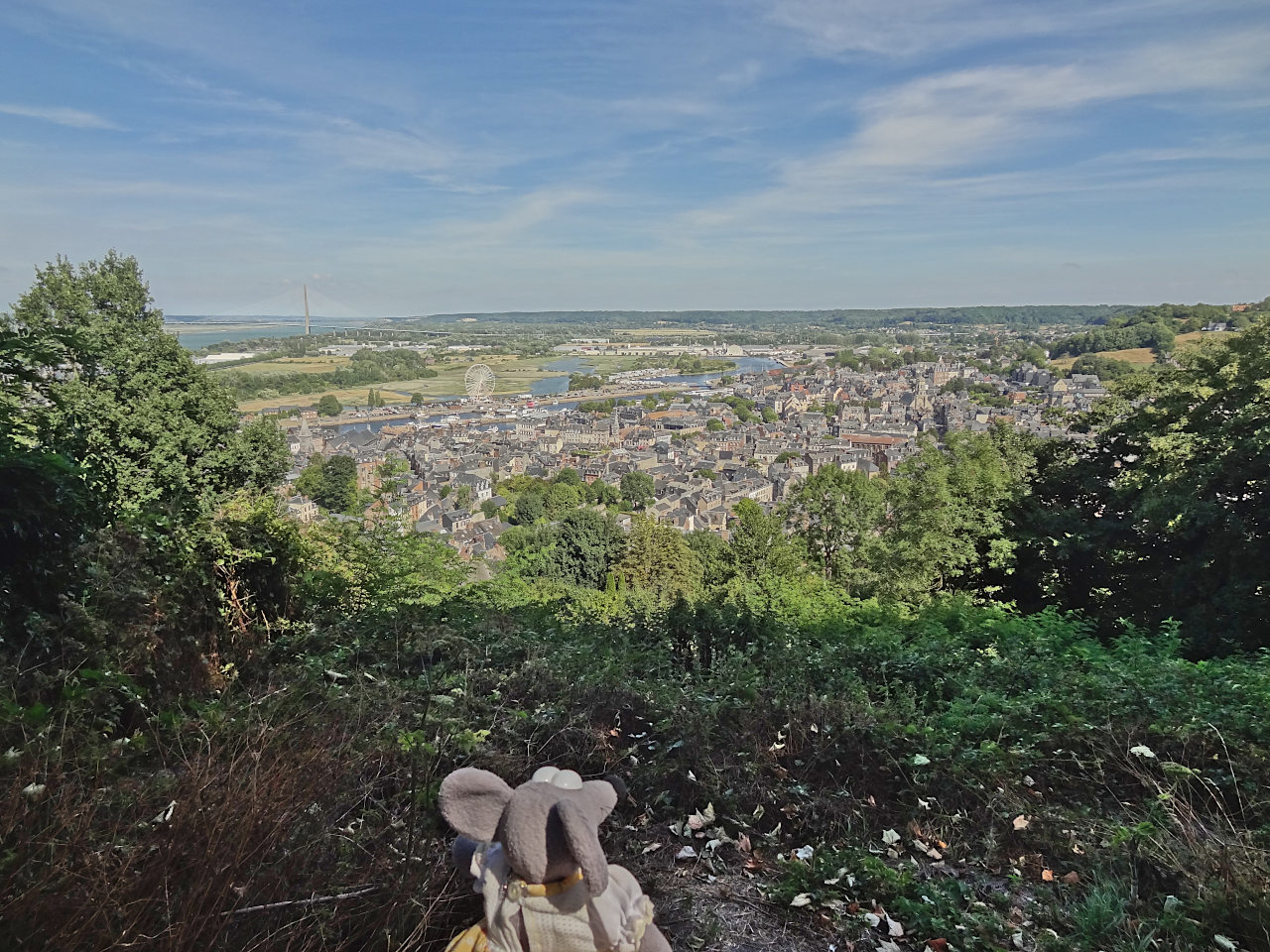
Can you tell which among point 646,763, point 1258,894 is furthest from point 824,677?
point 1258,894

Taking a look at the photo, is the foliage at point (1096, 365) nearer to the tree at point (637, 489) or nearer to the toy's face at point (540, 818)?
the tree at point (637, 489)

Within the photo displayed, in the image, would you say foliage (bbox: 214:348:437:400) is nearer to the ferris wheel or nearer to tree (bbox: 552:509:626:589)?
the ferris wheel

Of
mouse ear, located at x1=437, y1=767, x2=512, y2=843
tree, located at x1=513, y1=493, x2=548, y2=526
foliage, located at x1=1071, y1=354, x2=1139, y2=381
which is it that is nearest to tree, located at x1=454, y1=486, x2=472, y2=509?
mouse ear, located at x1=437, y1=767, x2=512, y2=843

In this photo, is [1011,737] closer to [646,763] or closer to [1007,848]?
[1007,848]

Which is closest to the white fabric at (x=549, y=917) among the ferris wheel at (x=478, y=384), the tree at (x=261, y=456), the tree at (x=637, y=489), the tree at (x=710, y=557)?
the tree at (x=261, y=456)

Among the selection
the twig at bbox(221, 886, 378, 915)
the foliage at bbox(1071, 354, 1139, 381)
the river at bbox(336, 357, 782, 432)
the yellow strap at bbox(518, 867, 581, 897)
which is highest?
the yellow strap at bbox(518, 867, 581, 897)
